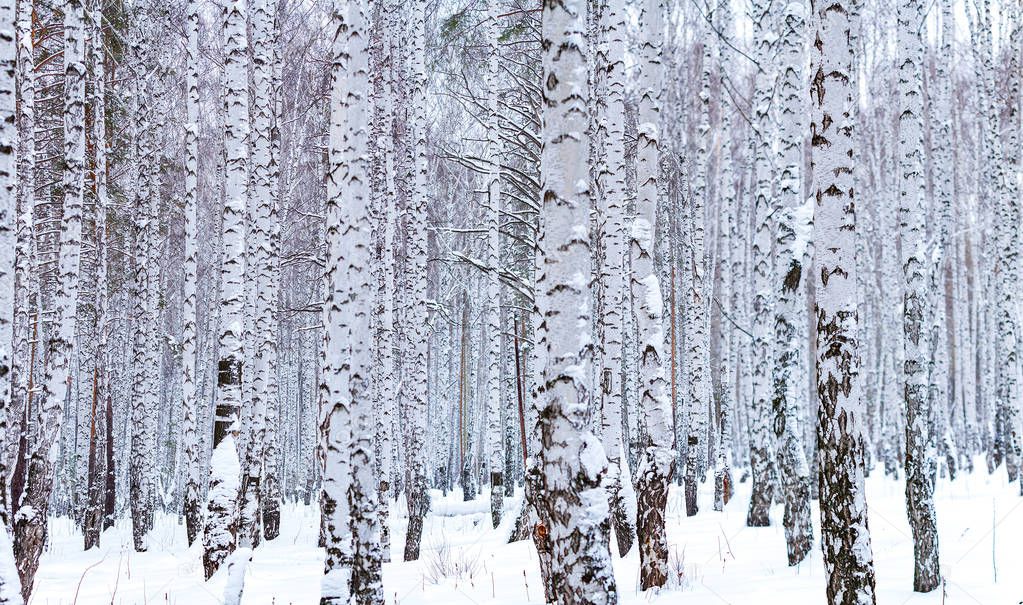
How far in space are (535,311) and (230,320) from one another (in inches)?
122

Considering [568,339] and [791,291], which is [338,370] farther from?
[791,291]

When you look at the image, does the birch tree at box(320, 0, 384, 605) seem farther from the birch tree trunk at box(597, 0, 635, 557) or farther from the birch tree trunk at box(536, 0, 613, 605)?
the birch tree trunk at box(597, 0, 635, 557)

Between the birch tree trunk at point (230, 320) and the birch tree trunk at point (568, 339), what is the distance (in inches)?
160

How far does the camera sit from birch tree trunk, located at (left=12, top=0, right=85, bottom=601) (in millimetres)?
9142

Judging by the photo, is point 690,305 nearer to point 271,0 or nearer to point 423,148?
point 423,148

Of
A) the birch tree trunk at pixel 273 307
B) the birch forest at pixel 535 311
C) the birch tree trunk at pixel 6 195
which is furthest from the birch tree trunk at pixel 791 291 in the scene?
the birch tree trunk at pixel 273 307

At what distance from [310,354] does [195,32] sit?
12491 millimetres

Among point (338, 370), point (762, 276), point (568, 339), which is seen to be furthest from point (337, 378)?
point (762, 276)

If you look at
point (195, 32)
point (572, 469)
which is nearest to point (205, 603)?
point (572, 469)

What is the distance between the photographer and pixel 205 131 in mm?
20750

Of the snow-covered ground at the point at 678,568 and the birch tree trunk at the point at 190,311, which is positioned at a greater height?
the birch tree trunk at the point at 190,311

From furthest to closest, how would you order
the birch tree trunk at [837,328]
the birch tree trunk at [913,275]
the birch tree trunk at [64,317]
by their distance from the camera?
the birch tree trunk at [64,317], the birch tree trunk at [913,275], the birch tree trunk at [837,328]

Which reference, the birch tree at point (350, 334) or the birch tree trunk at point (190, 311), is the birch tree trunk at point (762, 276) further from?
the birch tree trunk at point (190, 311)

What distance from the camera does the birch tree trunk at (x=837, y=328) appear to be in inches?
175
